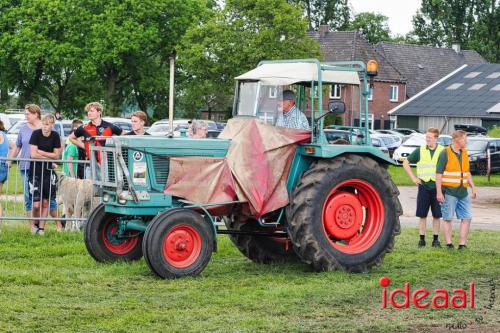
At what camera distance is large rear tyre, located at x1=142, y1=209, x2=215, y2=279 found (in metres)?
10.5

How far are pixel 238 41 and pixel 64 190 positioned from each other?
149ft

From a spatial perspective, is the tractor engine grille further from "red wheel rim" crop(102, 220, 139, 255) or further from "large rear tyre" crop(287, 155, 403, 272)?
"large rear tyre" crop(287, 155, 403, 272)

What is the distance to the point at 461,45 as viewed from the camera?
307 feet

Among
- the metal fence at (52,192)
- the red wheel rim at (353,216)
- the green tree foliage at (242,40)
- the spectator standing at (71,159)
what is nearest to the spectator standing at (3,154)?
the metal fence at (52,192)

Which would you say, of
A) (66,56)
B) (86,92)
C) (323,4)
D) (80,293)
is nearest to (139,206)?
(80,293)

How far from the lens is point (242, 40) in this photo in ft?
197

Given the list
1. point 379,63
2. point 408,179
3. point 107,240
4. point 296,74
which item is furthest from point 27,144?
point 379,63

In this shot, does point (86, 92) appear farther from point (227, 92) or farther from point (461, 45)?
point (461, 45)

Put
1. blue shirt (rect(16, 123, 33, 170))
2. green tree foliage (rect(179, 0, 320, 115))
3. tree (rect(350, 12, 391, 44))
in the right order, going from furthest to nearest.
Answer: tree (rect(350, 12, 391, 44)) → green tree foliage (rect(179, 0, 320, 115)) → blue shirt (rect(16, 123, 33, 170))

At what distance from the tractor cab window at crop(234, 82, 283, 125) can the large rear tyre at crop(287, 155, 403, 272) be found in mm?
817

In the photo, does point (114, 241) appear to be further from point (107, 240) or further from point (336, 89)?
point (336, 89)

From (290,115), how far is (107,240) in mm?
2584

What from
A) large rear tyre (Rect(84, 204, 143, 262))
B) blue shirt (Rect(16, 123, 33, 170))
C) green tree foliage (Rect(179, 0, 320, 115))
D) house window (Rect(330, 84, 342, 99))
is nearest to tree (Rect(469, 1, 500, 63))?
green tree foliage (Rect(179, 0, 320, 115))

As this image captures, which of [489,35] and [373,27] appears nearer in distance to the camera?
[489,35]
